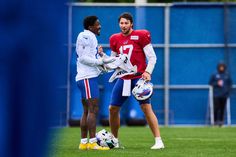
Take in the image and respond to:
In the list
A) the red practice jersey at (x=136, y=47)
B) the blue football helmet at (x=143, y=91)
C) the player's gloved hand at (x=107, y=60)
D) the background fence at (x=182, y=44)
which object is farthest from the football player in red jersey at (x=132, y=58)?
the background fence at (x=182, y=44)

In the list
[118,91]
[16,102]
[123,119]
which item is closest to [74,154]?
[118,91]

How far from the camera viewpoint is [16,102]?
2.56 m

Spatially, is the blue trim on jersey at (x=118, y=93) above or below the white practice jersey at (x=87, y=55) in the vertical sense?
Result: below

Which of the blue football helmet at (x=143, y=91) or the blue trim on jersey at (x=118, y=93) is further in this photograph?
the blue trim on jersey at (x=118, y=93)

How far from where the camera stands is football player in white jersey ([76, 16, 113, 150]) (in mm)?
11875

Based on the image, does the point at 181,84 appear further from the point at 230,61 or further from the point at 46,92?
the point at 46,92

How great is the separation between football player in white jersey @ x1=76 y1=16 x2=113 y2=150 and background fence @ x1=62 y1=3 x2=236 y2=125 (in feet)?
44.1

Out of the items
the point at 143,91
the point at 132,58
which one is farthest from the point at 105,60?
the point at 143,91

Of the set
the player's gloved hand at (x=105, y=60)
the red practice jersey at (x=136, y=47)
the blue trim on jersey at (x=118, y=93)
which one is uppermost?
the red practice jersey at (x=136, y=47)

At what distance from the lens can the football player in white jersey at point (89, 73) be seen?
1188 cm

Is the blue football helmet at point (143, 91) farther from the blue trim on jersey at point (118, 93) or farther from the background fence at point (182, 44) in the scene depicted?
the background fence at point (182, 44)

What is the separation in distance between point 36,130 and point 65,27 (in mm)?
337

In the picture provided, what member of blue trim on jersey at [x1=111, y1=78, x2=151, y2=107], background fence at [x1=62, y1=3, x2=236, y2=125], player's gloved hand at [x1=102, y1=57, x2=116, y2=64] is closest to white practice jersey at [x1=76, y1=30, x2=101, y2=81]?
player's gloved hand at [x1=102, y1=57, x2=116, y2=64]

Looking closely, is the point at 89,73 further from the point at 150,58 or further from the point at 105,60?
the point at 150,58
